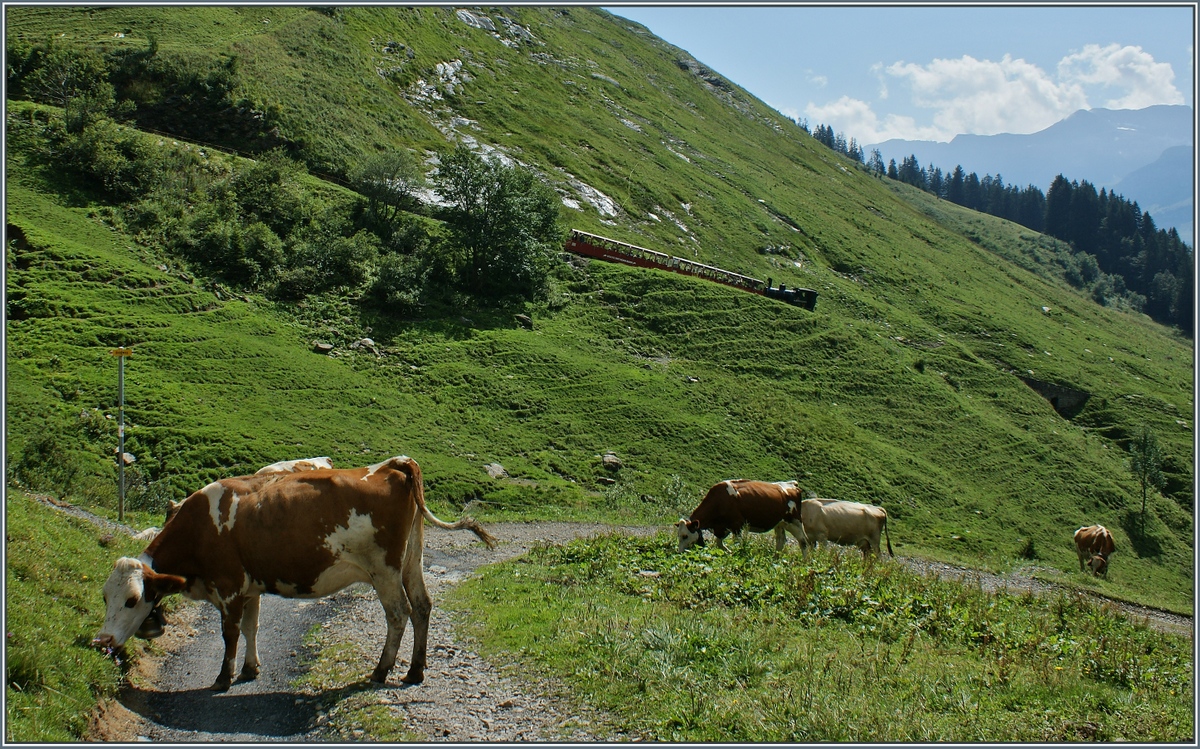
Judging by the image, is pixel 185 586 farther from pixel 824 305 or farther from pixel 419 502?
pixel 824 305

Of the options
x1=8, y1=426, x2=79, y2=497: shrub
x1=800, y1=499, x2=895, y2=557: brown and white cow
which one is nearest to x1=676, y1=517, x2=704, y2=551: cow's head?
x1=800, y1=499, x2=895, y2=557: brown and white cow

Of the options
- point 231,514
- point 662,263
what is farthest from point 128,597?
point 662,263

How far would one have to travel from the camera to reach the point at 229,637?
32.4 ft

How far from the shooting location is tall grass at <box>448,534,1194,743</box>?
8125 millimetres

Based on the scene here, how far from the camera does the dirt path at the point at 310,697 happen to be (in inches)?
323

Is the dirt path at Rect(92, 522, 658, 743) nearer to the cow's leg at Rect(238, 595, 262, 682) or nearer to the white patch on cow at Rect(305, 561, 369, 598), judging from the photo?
the cow's leg at Rect(238, 595, 262, 682)

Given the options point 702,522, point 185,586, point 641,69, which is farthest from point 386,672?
point 641,69

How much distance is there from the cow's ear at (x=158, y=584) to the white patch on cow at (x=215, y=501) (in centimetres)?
82

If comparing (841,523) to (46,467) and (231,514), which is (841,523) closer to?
(231,514)

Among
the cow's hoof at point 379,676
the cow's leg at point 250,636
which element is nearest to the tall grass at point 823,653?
the cow's hoof at point 379,676

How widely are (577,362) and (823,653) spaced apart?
4256cm

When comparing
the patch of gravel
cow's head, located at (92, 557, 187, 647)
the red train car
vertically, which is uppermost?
the red train car

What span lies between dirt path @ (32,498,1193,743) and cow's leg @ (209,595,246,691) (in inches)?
7.7

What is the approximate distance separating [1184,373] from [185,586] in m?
125
